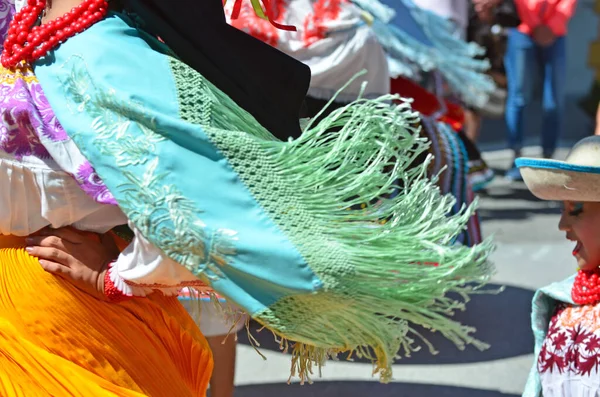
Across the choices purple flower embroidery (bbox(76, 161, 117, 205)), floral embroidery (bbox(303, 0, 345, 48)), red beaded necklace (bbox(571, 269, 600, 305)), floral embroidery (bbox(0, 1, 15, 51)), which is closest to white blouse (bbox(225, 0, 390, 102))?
floral embroidery (bbox(303, 0, 345, 48))

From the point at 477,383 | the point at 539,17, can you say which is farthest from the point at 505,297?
the point at 539,17

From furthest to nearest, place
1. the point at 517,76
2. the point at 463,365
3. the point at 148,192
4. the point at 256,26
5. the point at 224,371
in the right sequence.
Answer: the point at 517,76, the point at 463,365, the point at 256,26, the point at 224,371, the point at 148,192

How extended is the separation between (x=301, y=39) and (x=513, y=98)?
499 cm

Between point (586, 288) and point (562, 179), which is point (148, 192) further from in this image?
point (586, 288)

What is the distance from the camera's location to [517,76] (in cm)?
861

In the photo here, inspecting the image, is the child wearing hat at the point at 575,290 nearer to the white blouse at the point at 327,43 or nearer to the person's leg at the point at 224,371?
the person's leg at the point at 224,371

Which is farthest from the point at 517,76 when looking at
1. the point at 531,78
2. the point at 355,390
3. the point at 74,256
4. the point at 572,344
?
the point at 74,256

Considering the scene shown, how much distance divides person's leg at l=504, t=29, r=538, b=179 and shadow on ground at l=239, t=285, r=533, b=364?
3525mm

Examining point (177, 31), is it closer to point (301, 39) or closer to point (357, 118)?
point (357, 118)

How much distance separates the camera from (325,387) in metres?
4.13

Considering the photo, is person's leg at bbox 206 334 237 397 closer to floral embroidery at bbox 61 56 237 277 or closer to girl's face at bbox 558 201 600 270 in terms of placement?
girl's face at bbox 558 201 600 270

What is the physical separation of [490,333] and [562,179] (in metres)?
2.19

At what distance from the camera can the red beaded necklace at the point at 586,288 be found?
2.79 m

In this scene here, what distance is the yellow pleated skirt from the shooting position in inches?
77.4
